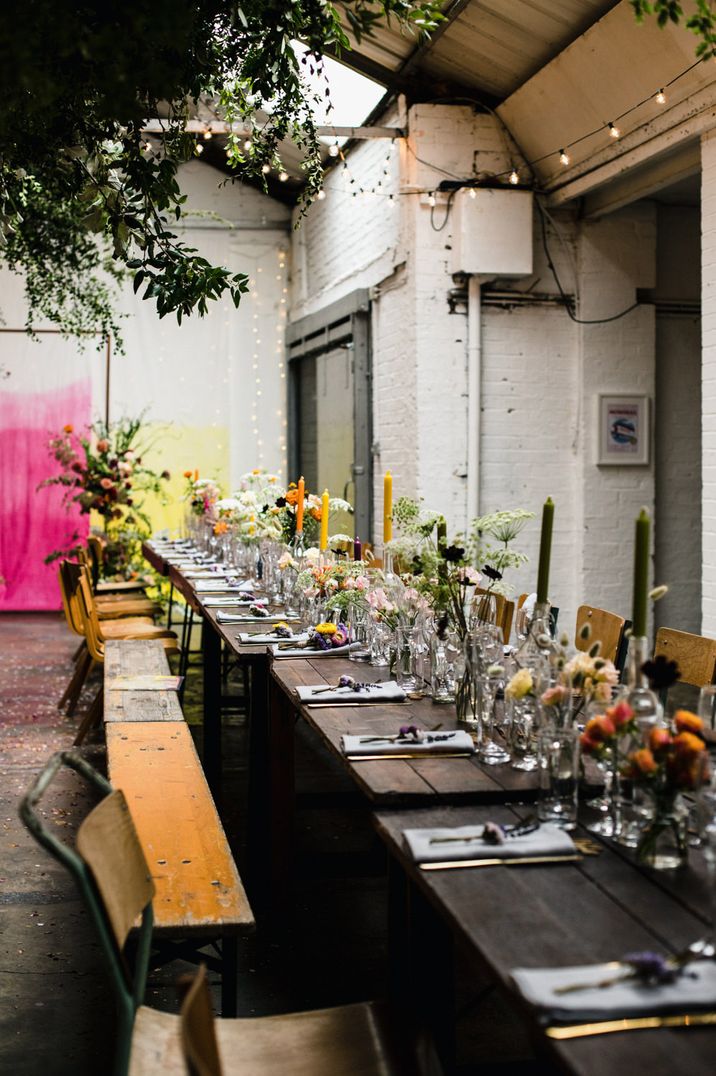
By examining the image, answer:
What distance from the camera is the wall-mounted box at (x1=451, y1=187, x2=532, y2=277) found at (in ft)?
22.9

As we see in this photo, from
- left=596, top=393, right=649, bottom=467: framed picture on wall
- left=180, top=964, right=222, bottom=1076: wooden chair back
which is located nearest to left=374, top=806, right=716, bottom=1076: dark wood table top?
left=180, top=964, right=222, bottom=1076: wooden chair back

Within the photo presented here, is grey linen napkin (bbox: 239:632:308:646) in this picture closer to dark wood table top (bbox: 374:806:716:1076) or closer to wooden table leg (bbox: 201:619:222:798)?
wooden table leg (bbox: 201:619:222:798)

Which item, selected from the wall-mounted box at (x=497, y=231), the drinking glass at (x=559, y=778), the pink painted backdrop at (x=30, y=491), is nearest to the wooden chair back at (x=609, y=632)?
the drinking glass at (x=559, y=778)

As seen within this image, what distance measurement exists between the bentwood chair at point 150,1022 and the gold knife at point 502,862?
0.31 meters

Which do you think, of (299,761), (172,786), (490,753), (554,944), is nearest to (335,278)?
(299,761)

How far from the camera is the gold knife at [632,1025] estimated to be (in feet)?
4.29

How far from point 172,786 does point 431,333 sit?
181 inches

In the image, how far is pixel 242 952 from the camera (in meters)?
3.40

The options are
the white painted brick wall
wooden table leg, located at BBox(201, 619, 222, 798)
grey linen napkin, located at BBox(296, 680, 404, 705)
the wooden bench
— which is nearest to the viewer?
the wooden bench

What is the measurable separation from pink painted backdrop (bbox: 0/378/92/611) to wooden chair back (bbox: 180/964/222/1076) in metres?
9.96

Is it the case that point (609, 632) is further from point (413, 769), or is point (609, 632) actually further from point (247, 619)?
point (413, 769)

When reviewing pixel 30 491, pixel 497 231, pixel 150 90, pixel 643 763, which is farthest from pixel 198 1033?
pixel 30 491

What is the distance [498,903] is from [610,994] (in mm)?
323

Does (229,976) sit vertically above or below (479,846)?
below
